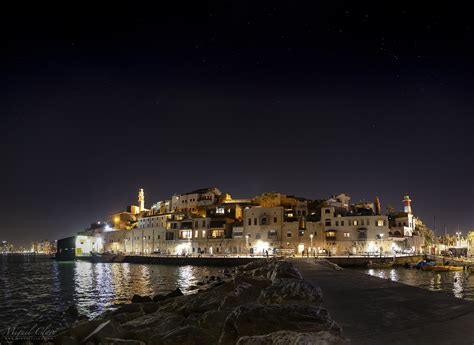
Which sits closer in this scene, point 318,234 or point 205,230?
point 318,234

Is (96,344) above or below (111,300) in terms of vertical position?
above

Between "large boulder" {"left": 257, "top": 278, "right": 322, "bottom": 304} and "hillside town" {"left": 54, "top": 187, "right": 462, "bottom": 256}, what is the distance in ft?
186

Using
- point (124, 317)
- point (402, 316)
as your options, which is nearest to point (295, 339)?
point (402, 316)

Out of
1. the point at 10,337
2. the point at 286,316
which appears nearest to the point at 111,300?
the point at 10,337

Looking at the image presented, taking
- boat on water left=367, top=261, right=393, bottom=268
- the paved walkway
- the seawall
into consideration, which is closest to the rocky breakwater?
the paved walkway

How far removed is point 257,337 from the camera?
7109 millimetres

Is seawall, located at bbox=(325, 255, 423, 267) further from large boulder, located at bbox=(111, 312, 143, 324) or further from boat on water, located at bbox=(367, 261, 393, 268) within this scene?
large boulder, located at bbox=(111, 312, 143, 324)

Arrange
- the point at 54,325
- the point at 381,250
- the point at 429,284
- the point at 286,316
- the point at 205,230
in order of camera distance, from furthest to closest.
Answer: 1. the point at 205,230
2. the point at 381,250
3. the point at 429,284
4. the point at 54,325
5. the point at 286,316

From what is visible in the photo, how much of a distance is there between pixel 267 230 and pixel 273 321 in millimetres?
74014

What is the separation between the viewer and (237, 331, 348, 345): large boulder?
263 inches

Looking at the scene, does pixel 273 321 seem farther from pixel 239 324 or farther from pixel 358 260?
pixel 358 260

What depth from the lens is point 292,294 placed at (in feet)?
38.8

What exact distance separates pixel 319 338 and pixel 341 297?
6943 millimetres

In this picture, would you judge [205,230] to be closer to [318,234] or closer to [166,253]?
[166,253]
